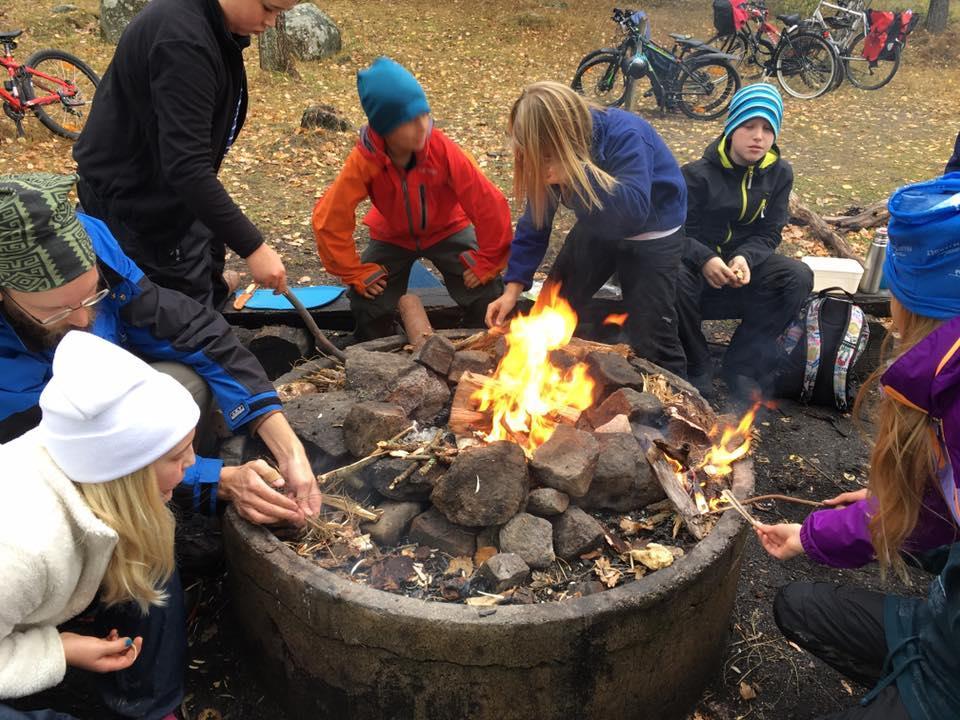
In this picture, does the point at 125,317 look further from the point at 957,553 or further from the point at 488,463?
the point at 957,553

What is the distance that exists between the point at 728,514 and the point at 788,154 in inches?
328

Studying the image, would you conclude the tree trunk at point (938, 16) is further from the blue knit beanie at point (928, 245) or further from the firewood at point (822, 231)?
the blue knit beanie at point (928, 245)

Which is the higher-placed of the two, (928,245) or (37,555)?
(928,245)

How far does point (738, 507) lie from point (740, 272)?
6.91ft

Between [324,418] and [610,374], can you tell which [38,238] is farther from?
[610,374]

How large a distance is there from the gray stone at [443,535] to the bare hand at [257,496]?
405 millimetres

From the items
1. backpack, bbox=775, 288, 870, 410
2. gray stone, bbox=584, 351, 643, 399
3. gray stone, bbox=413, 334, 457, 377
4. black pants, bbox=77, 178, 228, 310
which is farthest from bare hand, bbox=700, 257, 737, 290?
black pants, bbox=77, 178, 228, 310

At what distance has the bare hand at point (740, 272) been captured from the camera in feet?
14.4

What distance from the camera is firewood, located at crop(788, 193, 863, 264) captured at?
604 centimetres

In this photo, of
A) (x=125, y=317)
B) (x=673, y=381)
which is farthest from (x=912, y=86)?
(x=125, y=317)

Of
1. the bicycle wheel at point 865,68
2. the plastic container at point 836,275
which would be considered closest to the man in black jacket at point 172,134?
the plastic container at point 836,275

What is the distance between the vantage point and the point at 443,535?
104 inches

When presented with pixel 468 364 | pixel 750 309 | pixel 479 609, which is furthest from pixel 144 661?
pixel 750 309

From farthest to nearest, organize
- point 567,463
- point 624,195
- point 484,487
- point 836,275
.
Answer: point 836,275
point 624,195
point 567,463
point 484,487
